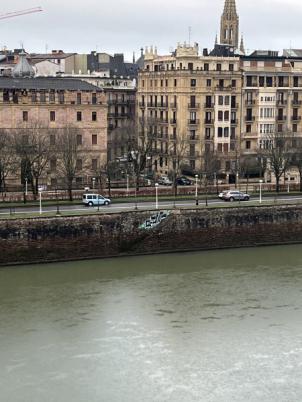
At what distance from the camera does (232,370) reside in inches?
870

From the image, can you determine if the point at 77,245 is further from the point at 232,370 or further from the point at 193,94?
the point at 193,94

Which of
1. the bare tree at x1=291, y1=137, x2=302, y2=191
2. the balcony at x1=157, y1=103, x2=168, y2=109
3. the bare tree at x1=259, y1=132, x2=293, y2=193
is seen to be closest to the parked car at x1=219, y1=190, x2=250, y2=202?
the bare tree at x1=259, y1=132, x2=293, y2=193

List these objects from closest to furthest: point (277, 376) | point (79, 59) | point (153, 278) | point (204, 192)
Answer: point (277, 376) → point (153, 278) → point (204, 192) → point (79, 59)

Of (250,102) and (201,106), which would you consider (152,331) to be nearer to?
(201,106)

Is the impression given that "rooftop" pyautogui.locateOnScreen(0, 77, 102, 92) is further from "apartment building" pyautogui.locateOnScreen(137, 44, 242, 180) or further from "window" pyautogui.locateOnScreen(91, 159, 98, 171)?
"apartment building" pyautogui.locateOnScreen(137, 44, 242, 180)

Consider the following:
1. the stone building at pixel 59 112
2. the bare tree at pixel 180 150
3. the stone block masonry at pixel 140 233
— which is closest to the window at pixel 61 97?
the stone building at pixel 59 112

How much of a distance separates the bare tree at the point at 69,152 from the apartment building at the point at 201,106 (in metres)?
10.3

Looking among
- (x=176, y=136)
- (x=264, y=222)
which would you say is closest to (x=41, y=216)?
(x=264, y=222)

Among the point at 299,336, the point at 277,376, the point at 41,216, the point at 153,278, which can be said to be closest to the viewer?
the point at 277,376

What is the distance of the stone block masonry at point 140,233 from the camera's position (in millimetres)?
34719

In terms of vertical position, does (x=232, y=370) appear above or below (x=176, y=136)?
below

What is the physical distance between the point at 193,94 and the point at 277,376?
1557 inches

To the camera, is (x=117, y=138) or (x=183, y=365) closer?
(x=183, y=365)

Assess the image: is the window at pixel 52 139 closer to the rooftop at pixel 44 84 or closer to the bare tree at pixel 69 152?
the bare tree at pixel 69 152
